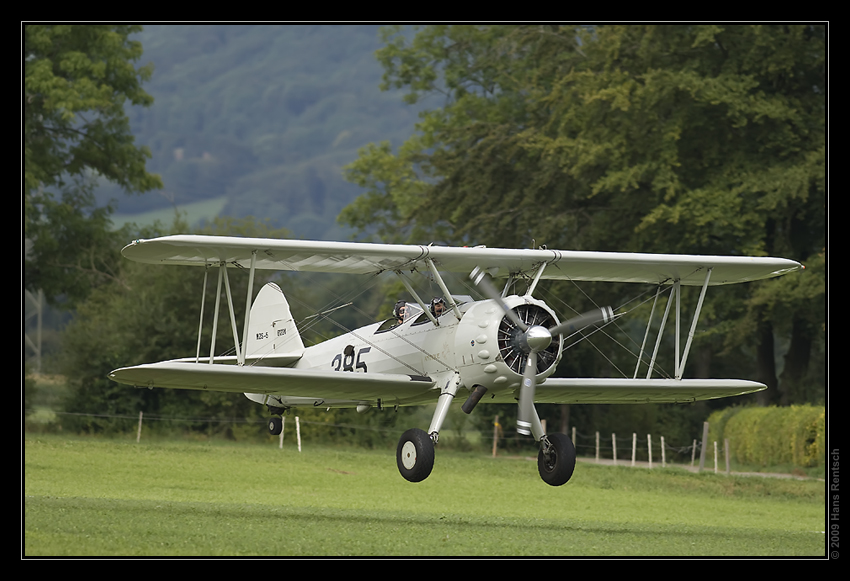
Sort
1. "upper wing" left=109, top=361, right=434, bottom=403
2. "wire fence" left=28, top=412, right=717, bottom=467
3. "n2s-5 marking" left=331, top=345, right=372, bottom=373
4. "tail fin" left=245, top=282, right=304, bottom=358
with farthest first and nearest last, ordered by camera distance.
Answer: "wire fence" left=28, top=412, right=717, bottom=467 < "tail fin" left=245, top=282, right=304, bottom=358 < "n2s-5 marking" left=331, top=345, right=372, bottom=373 < "upper wing" left=109, top=361, right=434, bottom=403

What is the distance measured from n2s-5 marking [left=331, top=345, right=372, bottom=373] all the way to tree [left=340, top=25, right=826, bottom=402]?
19670mm

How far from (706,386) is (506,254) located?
14.7 feet

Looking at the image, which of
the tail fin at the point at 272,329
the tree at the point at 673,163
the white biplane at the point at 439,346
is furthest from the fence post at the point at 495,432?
the white biplane at the point at 439,346

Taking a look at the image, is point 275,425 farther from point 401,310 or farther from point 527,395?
point 527,395

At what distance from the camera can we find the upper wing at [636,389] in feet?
53.0

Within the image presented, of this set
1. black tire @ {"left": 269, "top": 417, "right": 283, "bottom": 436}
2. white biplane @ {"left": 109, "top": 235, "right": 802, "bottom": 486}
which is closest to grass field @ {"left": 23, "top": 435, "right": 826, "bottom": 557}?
black tire @ {"left": 269, "top": 417, "right": 283, "bottom": 436}

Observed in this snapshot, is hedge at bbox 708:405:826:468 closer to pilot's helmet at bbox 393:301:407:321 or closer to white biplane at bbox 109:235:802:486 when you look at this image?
white biplane at bbox 109:235:802:486

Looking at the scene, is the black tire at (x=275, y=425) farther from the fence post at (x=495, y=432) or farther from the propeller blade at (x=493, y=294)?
the fence post at (x=495, y=432)

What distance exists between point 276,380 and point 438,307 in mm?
2600

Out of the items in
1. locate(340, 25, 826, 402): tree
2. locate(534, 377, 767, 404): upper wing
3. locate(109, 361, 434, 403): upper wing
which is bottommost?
locate(534, 377, 767, 404): upper wing

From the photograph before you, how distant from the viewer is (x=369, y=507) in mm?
22719

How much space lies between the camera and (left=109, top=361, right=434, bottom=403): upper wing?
13516mm
